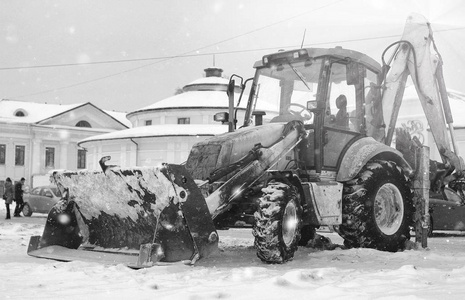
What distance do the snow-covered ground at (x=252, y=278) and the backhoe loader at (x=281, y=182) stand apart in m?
0.37

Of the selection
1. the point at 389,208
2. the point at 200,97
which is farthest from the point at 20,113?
the point at 389,208

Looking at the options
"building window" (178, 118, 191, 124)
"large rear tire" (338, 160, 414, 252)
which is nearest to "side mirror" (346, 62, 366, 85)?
A: "large rear tire" (338, 160, 414, 252)

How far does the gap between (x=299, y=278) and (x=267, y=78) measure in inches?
163

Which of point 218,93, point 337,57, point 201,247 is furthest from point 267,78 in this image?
point 218,93

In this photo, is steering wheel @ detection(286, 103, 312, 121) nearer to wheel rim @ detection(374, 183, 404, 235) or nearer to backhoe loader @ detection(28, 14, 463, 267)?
backhoe loader @ detection(28, 14, 463, 267)

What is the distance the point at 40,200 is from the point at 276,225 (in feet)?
70.5

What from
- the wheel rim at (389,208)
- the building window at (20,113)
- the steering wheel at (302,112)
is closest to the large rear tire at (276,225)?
the steering wheel at (302,112)

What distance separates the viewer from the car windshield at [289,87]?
9.01 meters

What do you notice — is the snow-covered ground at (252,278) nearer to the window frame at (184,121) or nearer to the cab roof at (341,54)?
the cab roof at (341,54)

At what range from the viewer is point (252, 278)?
22.1 ft

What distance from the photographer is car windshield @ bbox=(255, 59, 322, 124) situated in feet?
29.6

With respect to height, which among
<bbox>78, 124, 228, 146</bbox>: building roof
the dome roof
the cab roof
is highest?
the dome roof

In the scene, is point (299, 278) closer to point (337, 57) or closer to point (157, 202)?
point (157, 202)

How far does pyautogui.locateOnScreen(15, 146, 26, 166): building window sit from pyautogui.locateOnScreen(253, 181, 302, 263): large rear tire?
5109cm
